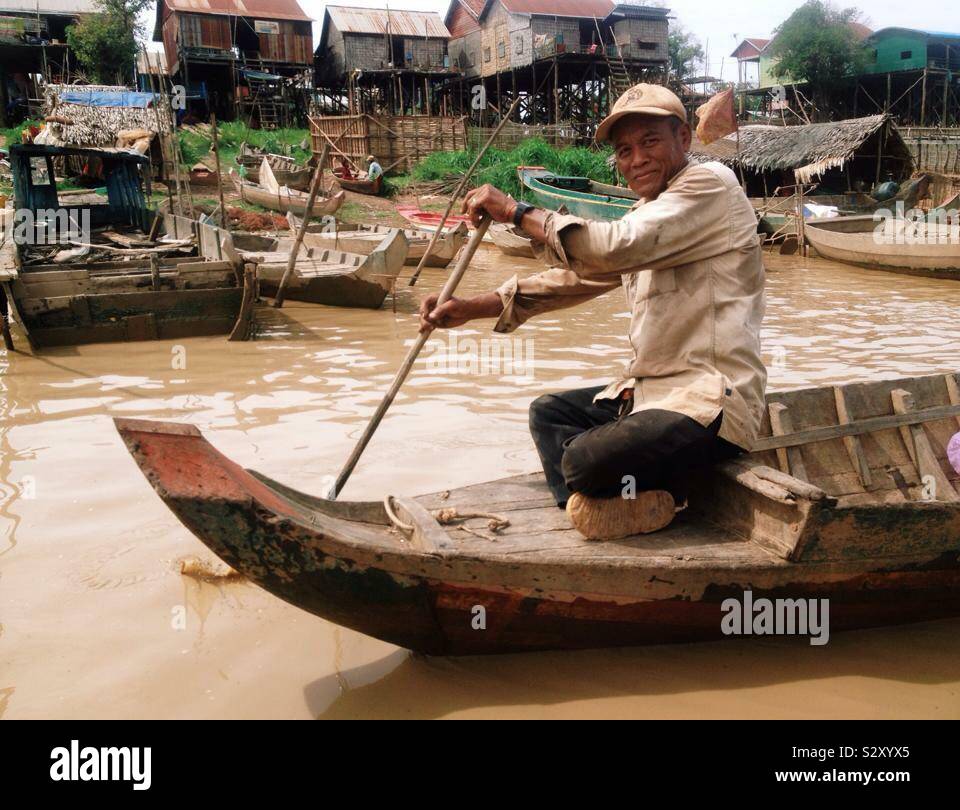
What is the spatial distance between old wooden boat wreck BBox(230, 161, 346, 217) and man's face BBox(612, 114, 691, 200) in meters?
15.4

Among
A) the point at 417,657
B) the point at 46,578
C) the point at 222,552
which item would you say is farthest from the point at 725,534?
the point at 46,578

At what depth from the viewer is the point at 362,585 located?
229 centimetres

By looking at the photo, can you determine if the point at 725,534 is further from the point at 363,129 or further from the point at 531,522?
the point at 363,129

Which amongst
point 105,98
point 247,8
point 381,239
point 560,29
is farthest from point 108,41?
point 381,239

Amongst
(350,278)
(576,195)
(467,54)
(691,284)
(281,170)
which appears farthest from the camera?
(467,54)

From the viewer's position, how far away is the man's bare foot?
266 centimetres

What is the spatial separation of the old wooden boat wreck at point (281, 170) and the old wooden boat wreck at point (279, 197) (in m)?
0.31

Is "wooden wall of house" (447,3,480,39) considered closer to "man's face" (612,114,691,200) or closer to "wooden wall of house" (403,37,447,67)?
"wooden wall of house" (403,37,447,67)

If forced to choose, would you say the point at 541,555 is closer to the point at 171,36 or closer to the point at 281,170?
the point at 281,170

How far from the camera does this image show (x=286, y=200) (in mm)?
18047

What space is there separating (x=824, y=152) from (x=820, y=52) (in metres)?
14.3

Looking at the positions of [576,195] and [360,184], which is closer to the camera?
[576,195]

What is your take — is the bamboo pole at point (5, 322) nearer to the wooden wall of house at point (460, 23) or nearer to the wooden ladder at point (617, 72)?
the wooden ladder at point (617, 72)

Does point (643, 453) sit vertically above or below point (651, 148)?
below
